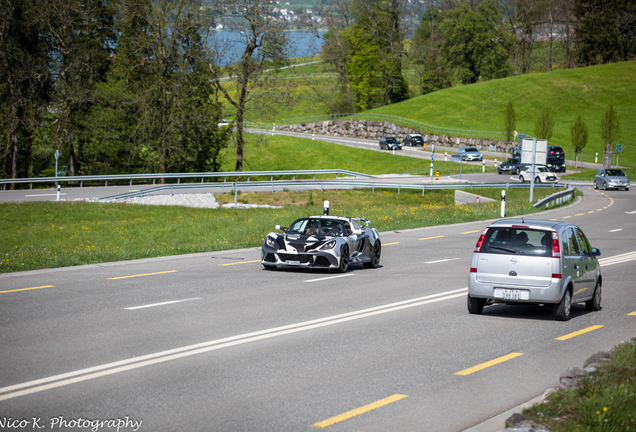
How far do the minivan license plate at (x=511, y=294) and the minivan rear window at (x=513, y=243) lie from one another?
0.62 meters

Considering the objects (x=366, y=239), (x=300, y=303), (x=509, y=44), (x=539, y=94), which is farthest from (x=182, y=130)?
(x=509, y=44)

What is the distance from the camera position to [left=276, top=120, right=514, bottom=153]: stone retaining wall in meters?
87.3

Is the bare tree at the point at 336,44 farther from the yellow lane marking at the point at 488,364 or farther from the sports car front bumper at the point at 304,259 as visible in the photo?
the yellow lane marking at the point at 488,364

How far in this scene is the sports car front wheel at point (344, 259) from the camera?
55.6ft

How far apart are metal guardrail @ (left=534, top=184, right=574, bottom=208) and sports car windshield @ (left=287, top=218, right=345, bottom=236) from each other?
23429 millimetres

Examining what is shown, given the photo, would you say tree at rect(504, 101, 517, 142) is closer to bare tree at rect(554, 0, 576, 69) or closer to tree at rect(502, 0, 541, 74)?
tree at rect(502, 0, 541, 74)

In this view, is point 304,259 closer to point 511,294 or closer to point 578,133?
point 511,294

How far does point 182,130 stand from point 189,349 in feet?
158

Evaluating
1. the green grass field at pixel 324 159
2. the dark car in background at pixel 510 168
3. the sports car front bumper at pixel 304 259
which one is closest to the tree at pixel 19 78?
the green grass field at pixel 324 159

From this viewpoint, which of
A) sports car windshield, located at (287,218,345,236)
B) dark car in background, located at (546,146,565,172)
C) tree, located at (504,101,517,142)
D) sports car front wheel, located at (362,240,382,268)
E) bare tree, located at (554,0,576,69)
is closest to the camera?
sports car windshield, located at (287,218,345,236)

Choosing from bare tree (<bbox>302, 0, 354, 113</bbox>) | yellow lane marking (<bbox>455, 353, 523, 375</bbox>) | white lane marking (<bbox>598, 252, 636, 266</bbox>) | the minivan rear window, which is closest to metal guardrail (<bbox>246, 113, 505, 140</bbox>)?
bare tree (<bbox>302, 0, 354, 113</bbox>)

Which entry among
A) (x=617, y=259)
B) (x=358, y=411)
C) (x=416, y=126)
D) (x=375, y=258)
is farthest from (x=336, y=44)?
(x=358, y=411)

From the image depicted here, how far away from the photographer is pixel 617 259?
20.3 metres

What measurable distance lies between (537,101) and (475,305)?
10007 centimetres
